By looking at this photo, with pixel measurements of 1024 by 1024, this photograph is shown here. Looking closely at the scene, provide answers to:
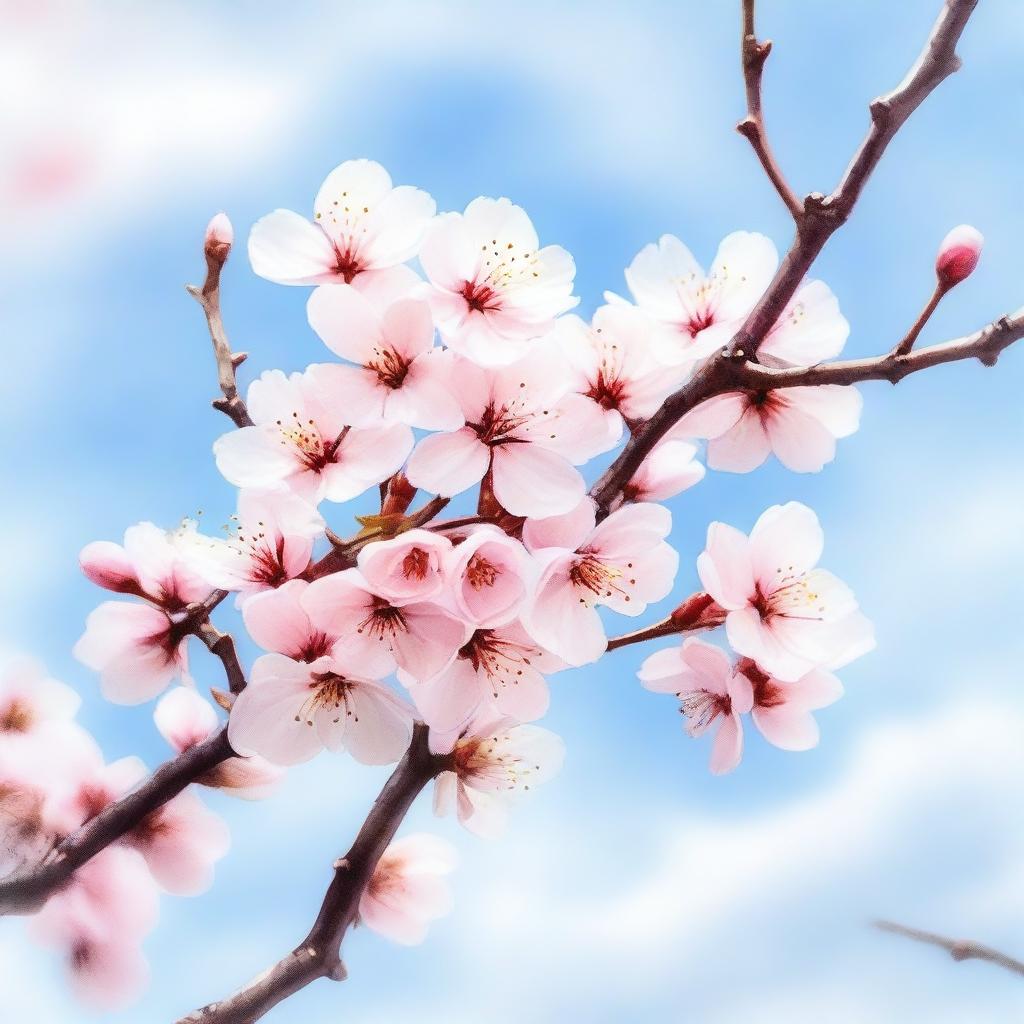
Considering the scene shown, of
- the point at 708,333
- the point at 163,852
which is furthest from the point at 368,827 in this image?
the point at 708,333

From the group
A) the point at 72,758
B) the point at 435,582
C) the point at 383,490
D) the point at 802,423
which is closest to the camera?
the point at 435,582

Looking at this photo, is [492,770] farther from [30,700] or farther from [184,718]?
[30,700]

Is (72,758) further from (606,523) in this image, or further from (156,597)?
(606,523)

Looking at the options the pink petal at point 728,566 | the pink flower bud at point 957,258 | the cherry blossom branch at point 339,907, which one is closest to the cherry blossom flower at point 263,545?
the cherry blossom branch at point 339,907

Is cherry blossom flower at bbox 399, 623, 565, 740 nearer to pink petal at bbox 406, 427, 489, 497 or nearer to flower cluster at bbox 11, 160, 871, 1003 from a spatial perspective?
flower cluster at bbox 11, 160, 871, 1003

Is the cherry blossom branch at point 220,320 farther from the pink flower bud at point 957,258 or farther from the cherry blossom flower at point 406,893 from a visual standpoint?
the pink flower bud at point 957,258

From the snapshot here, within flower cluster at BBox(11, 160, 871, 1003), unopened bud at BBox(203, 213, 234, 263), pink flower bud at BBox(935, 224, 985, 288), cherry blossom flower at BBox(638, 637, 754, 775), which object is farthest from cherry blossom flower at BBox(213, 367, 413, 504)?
pink flower bud at BBox(935, 224, 985, 288)
